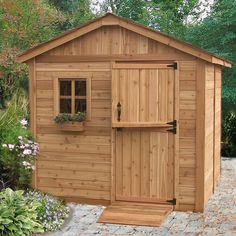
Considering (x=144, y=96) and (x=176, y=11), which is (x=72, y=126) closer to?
(x=144, y=96)

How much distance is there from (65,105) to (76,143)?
677 mm

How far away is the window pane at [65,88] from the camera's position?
8.72 m

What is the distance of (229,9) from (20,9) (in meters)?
6.98

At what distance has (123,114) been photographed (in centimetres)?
833

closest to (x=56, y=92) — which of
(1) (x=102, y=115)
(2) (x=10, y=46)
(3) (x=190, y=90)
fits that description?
(1) (x=102, y=115)

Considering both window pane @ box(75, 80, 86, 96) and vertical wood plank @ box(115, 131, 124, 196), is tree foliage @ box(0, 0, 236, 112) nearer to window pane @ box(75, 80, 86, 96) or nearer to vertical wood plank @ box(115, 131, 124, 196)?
window pane @ box(75, 80, 86, 96)

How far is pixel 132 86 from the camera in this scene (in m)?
8.27

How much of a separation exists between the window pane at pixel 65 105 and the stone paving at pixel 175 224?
1617 millimetres

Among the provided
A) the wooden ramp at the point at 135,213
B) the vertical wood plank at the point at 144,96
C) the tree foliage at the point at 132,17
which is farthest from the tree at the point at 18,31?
the wooden ramp at the point at 135,213

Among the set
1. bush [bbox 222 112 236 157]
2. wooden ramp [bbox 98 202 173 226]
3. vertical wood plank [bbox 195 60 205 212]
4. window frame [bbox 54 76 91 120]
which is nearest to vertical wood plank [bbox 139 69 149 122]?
vertical wood plank [bbox 195 60 205 212]

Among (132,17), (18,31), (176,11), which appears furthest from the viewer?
(132,17)

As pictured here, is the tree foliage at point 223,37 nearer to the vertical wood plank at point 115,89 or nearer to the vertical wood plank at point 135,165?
the vertical wood plank at point 135,165

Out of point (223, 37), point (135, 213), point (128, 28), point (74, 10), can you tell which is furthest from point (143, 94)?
point (74, 10)

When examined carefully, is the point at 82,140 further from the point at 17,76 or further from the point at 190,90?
the point at 17,76
